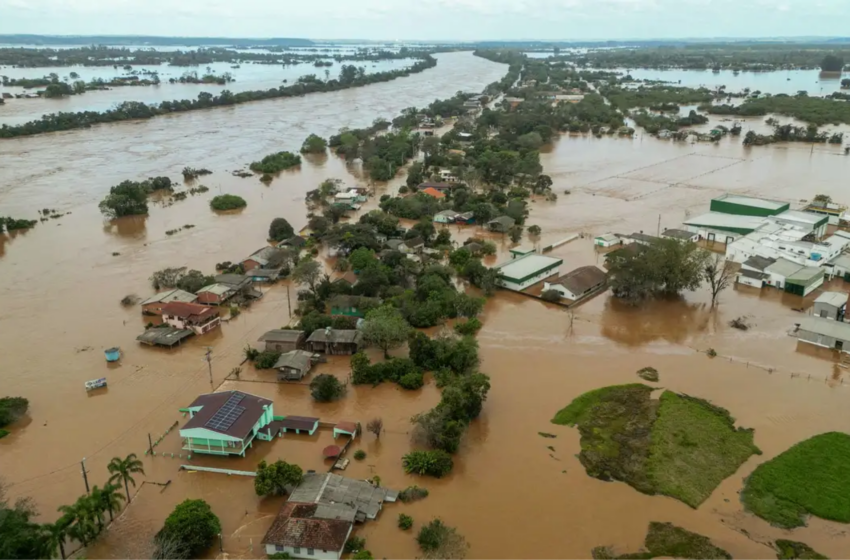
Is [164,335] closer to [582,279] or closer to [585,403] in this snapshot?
[585,403]

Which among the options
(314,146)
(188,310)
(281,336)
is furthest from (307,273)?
(314,146)

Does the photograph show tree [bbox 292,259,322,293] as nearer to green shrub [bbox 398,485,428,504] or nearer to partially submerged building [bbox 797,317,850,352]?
green shrub [bbox 398,485,428,504]

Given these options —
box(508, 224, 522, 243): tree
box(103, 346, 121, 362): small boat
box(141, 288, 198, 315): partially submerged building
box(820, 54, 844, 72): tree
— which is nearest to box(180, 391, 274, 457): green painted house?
box(103, 346, 121, 362): small boat

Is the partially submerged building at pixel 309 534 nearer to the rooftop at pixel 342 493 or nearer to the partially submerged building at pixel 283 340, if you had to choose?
the rooftop at pixel 342 493

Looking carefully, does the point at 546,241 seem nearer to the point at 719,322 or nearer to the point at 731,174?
the point at 719,322

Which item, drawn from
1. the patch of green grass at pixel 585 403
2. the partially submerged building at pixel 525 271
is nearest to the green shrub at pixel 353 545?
the patch of green grass at pixel 585 403

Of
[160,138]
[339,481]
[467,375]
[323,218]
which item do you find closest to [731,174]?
[323,218]
